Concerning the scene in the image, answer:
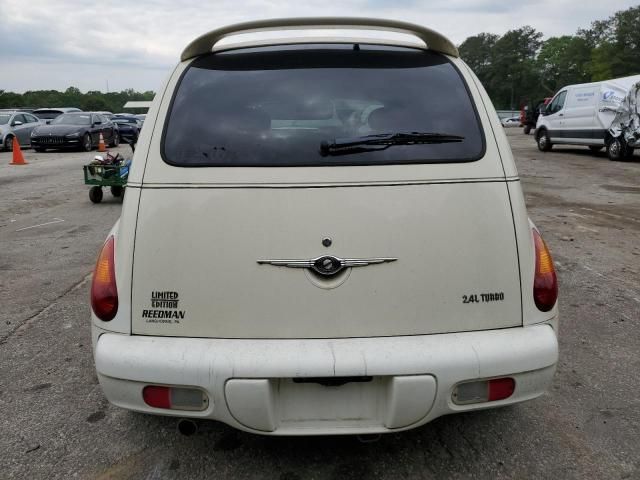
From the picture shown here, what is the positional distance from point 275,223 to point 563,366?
2.19m

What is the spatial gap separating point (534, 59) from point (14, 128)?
353 feet

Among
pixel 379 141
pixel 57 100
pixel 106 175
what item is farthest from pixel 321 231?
pixel 57 100

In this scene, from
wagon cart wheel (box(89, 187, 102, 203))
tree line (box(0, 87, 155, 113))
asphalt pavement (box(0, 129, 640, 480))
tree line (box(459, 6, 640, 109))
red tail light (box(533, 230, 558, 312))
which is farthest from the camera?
tree line (box(459, 6, 640, 109))

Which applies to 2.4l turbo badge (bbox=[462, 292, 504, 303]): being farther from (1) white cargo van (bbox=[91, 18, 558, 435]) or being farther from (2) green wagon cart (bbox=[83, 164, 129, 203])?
(2) green wagon cart (bbox=[83, 164, 129, 203])

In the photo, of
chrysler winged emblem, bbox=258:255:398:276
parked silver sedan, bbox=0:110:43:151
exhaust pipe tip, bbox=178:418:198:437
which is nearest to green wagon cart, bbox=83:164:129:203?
exhaust pipe tip, bbox=178:418:198:437

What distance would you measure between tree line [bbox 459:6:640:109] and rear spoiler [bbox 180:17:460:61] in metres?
84.5

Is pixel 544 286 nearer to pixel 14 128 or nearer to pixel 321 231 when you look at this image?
pixel 321 231

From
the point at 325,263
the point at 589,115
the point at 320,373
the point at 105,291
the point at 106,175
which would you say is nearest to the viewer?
the point at 320,373

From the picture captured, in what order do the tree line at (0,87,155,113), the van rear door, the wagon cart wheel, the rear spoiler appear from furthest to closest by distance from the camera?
the tree line at (0,87,155,113), the wagon cart wheel, the rear spoiler, the van rear door

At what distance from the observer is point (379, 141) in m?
2.25

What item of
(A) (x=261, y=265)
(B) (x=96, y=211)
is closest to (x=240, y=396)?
(A) (x=261, y=265)

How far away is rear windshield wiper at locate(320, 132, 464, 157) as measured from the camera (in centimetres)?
222

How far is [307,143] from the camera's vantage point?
225 centimetres

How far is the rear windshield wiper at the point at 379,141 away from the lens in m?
2.22
